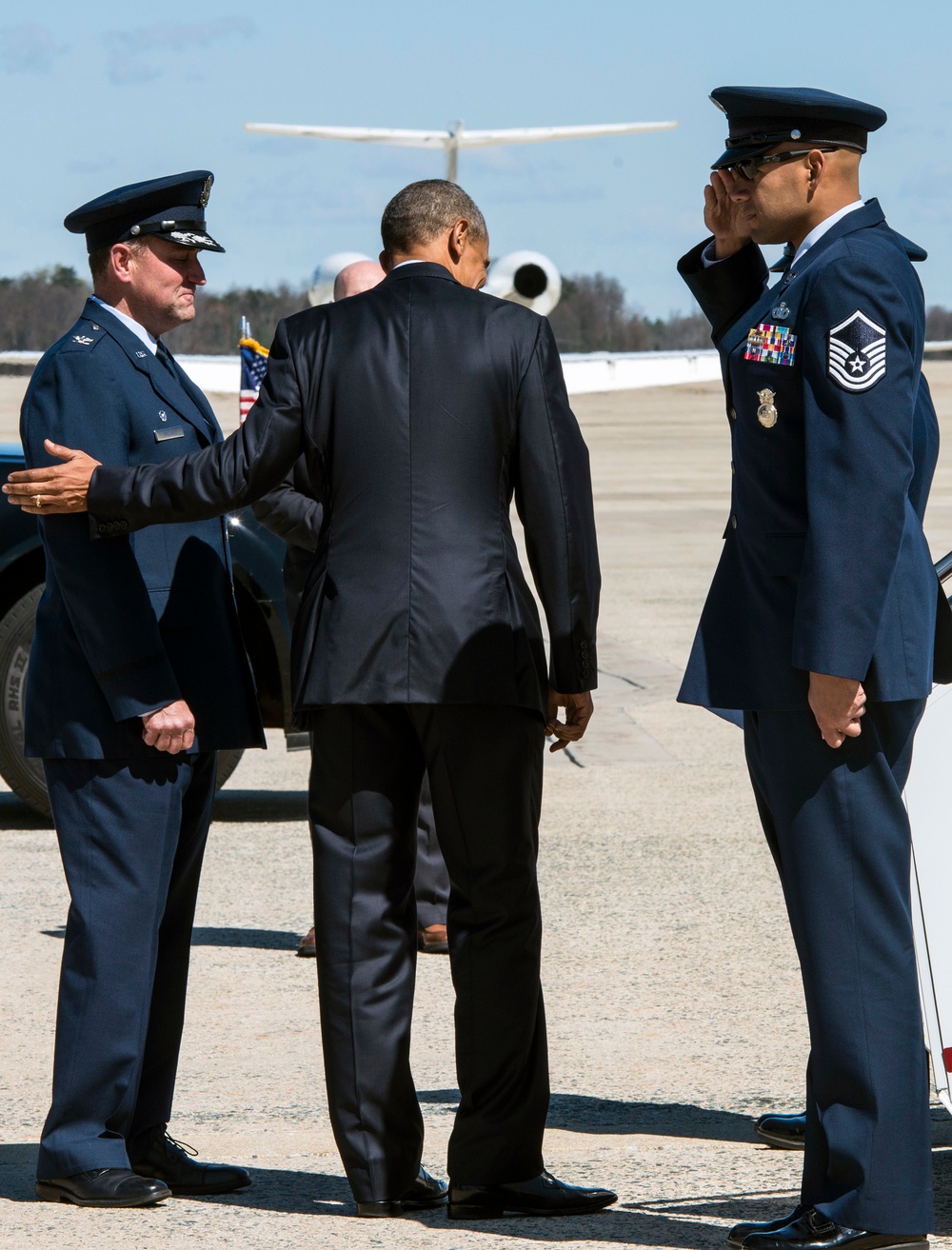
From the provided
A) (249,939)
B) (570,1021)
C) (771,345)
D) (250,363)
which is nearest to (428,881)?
(249,939)

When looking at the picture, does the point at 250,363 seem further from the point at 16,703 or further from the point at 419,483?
the point at 419,483

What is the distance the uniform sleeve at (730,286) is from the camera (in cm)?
333

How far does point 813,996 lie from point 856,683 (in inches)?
21.3

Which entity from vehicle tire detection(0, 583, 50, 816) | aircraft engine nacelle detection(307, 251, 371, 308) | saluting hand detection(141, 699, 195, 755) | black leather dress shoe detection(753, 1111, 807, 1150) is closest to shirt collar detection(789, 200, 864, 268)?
saluting hand detection(141, 699, 195, 755)

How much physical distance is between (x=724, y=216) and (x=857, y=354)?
579 millimetres

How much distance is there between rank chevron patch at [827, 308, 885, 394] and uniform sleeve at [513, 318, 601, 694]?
552mm

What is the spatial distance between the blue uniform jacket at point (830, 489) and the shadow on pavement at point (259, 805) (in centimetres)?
418

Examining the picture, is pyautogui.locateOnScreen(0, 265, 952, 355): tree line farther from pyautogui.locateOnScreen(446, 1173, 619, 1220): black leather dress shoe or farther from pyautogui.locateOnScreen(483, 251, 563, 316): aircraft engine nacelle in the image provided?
pyautogui.locateOnScreen(446, 1173, 619, 1220): black leather dress shoe

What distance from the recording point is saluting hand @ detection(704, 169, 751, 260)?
324cm

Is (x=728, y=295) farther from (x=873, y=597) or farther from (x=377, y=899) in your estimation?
(x=377, y=899)

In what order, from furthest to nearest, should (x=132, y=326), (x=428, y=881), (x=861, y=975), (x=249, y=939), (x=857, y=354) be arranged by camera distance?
1. (x=249, y=939)
2. (x=428, y=881)
3. (x=132, y=326)
4. (x=861, y=975)
5. (x=857, y=354)

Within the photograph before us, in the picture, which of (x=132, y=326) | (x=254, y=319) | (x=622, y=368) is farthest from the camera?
(x=254, y=319)

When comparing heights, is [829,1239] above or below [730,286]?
below

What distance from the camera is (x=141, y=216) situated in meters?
3.53
